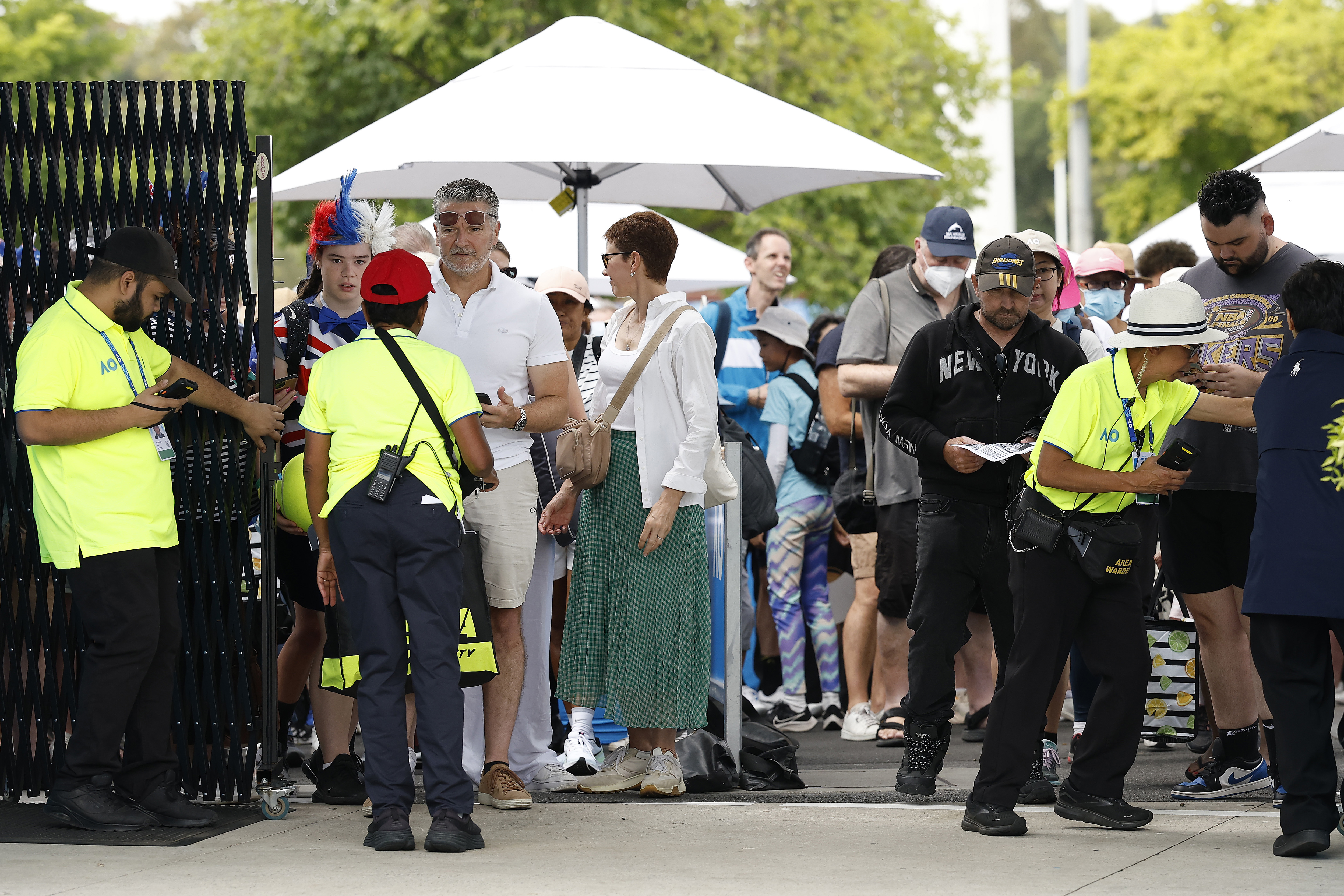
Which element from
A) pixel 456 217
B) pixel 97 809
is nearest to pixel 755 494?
pixel 456 217

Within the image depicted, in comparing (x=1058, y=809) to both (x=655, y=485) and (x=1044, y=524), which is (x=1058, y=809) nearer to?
(x=1044, y=524)

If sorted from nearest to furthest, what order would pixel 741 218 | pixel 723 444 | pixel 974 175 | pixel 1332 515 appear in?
1. pixel 1332 515
2. pixel 723 444
3. pixel 741 218
4. pixel 974 175

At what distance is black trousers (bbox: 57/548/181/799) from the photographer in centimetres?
498

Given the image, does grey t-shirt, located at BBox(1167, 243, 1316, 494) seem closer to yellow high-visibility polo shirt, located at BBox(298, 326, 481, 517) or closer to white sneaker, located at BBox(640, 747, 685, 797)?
white sneaker, located at BBox(640, 747, 685, 797)

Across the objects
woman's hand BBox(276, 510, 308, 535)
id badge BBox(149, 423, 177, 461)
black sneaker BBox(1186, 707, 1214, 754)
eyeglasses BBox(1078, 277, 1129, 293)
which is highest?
eyeglasses BBox(1078, 277, 1129, 293)

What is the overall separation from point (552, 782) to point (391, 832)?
1.33 meters

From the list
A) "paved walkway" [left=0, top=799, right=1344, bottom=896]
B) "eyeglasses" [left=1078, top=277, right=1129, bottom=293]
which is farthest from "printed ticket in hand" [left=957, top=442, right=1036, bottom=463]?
"eyeglasses" [left=1078, top=277, right=1129, bottom=293]

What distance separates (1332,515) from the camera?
15.4ft

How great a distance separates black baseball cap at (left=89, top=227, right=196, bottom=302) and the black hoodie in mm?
2691

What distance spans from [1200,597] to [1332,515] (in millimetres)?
1261

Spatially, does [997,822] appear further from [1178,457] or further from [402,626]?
[402,626]

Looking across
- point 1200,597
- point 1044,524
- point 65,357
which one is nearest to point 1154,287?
point 1044,524

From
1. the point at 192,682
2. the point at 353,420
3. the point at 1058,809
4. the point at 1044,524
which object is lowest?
the point at 1058,809

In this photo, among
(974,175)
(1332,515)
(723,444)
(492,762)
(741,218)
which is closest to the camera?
(1332,515)
